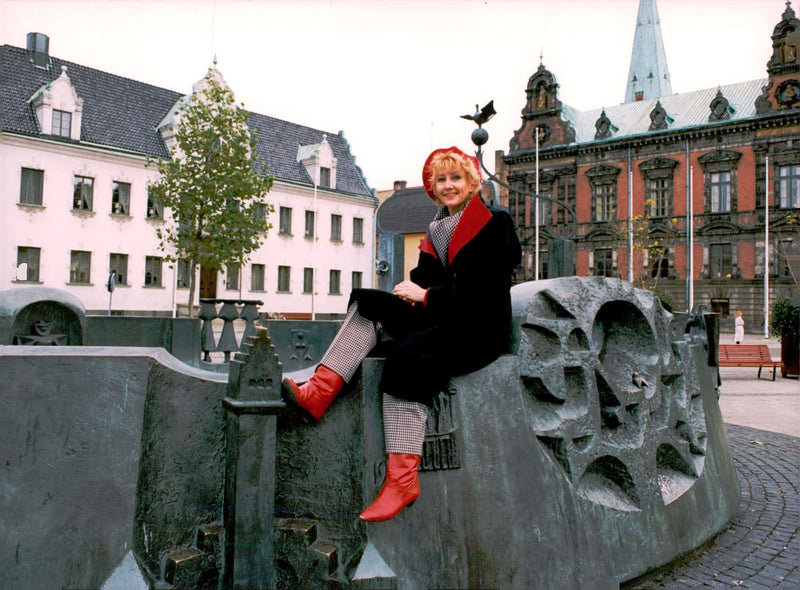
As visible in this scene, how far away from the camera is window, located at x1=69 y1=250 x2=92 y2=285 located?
30406 mm

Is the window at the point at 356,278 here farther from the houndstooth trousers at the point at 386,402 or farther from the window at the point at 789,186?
the houndstooth trousers at the point at 386,402

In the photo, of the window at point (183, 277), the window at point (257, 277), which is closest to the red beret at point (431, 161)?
the window at point (183, 277)

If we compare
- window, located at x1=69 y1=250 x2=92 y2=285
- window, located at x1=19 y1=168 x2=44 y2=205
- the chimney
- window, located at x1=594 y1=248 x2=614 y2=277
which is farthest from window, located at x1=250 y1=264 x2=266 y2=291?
window, located at x1=594 y1=248 x2=614 y2=277

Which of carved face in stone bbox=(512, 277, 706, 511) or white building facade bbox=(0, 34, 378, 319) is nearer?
→ carved face in stone bbox=(512, 277, 706, 511)

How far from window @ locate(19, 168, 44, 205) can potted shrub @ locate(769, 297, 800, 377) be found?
96.3 feet

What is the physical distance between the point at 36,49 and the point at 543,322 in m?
36.3

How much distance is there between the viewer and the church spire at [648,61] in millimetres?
58656

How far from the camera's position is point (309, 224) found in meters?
40.0

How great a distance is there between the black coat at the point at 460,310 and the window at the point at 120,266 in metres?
31.7

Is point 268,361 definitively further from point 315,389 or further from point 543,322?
point 543,322

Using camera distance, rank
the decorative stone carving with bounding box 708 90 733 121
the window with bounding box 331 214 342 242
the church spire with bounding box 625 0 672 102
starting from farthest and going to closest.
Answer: the church spire with bounding box 625 0 672 102
the decorative stone carving with bounding box 708 90 733 121
the window with bounding box 331 214 342 242

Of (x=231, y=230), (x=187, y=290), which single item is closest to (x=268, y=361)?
(x=231, y=230)

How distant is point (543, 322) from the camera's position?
3.43 m

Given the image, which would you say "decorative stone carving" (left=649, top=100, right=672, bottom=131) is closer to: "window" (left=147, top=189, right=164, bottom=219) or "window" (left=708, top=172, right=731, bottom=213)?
"window" (left=708, top=172, right=731, bottom=213)
